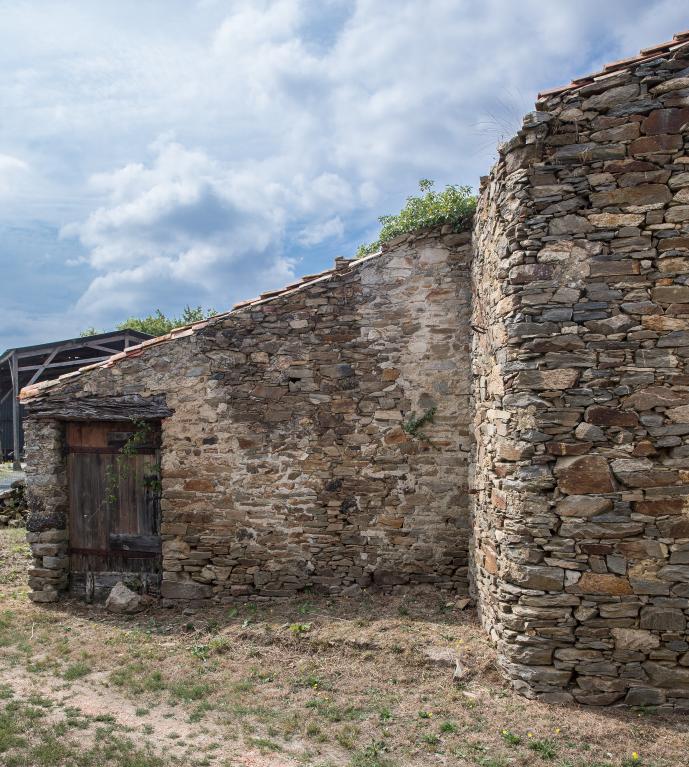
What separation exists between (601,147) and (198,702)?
5.86m

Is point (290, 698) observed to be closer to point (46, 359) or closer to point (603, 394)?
point (603, 394)

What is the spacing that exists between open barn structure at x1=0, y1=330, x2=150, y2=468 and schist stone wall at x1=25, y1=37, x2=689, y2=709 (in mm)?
11048

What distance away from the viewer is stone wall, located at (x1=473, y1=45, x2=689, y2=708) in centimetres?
487

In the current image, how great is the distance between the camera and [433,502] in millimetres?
7199

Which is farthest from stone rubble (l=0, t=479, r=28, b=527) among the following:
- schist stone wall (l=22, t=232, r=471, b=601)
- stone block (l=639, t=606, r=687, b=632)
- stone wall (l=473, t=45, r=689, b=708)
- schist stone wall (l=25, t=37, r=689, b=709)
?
stone block (l=639, t=606, r=687, b=632)

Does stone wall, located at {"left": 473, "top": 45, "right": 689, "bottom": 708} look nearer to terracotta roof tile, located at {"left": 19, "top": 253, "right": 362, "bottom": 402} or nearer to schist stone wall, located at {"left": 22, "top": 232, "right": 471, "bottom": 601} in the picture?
schist stone wall, located at {"left": 22, "top": 232, "right": 471, "bottom": 601}

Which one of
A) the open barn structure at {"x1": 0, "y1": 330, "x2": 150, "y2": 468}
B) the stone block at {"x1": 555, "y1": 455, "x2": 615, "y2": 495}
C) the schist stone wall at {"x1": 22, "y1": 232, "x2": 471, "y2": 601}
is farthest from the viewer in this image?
the open barn structure at {"x1": 0, "y1": 330, "x2": 150, "y2": 468}

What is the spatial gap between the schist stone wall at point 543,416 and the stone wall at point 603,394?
0.01 metres

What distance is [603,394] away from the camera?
16.3ft

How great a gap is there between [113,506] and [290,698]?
13.0 feet

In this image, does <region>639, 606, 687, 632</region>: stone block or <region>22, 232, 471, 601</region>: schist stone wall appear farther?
<region>22, 232, 471, 601</region>: schist stone wall

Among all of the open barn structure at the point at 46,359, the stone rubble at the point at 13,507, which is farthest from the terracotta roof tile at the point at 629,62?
the open barn structure at the point at 46,359

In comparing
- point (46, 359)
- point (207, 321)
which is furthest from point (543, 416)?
point (46, 359)

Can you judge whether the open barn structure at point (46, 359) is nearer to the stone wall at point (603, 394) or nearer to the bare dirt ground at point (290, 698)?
the bare dirt ground at point (290, 698)
